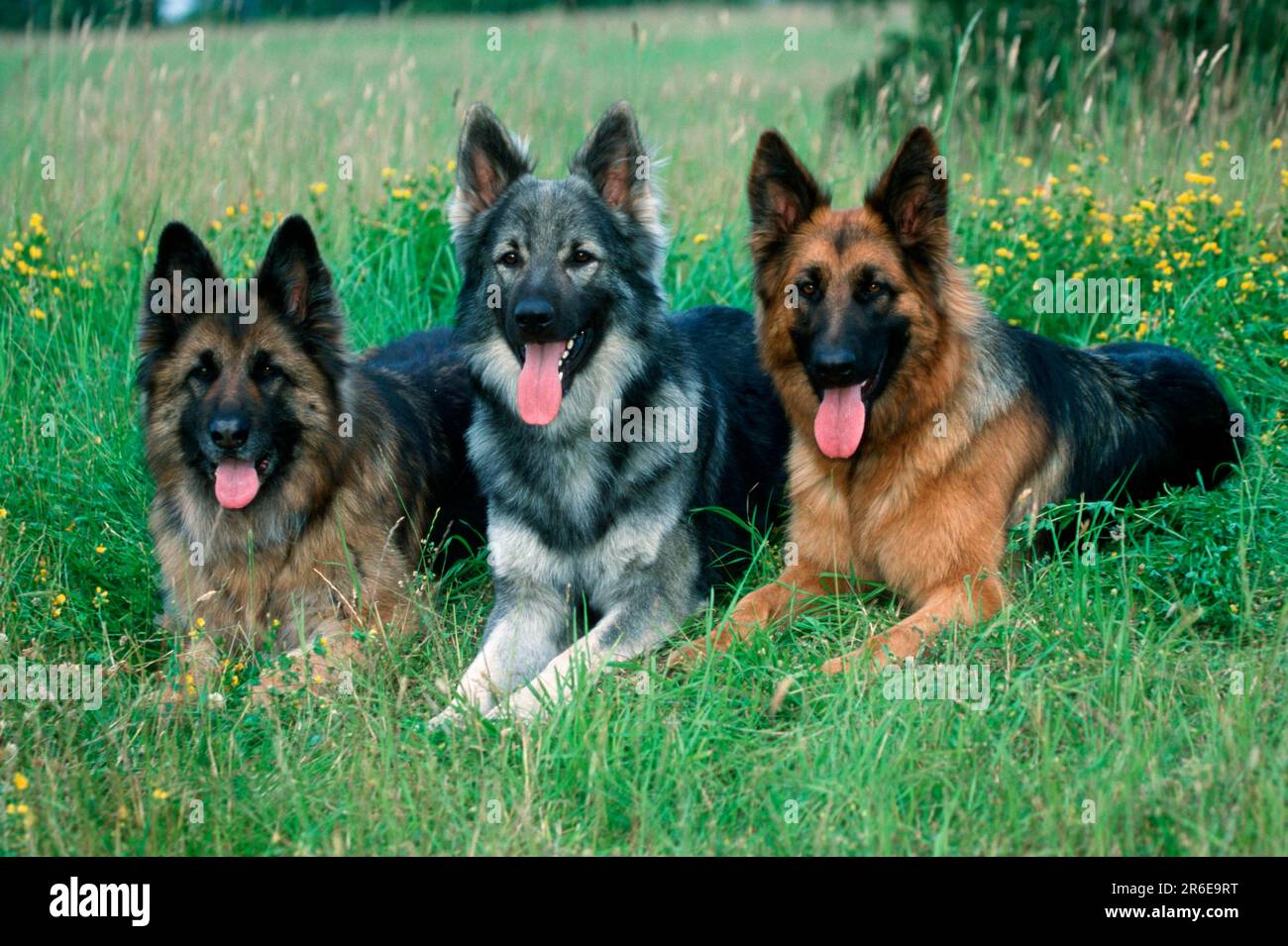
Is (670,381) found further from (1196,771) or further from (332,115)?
(332,115)

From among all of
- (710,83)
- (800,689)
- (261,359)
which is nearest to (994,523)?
(800,689)

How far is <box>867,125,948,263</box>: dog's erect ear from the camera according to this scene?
4426 mm

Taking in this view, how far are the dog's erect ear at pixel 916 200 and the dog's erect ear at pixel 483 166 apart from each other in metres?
1.40

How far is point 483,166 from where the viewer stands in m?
4.86

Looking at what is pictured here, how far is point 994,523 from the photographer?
4742 mm

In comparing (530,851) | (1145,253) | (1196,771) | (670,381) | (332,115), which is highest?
(332,115)

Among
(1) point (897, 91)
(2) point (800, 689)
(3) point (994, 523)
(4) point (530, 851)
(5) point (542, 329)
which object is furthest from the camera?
(1) point (897, 91)

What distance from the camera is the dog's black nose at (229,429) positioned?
438 cm

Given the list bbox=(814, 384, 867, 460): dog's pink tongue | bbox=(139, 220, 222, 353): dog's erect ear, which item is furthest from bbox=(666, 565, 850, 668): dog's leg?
bbox=(139, 220, 222, 353): dog's erect ear

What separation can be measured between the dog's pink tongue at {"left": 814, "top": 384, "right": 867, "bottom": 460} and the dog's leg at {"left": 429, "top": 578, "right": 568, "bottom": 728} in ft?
3.97

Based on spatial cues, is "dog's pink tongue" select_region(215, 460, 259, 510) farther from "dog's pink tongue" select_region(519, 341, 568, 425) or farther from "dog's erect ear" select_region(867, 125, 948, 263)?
"dog's erect ear" select_region(867, 125, 948, 263)

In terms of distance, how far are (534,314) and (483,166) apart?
33.4 inches

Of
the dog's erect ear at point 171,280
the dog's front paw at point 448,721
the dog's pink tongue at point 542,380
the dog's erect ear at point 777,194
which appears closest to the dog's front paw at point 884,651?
the dog's front paw at point 448,721

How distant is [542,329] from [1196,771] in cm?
253
